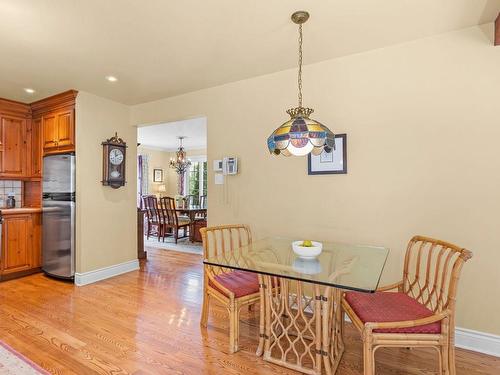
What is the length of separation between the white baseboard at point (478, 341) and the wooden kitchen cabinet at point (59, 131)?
4524 millimetres

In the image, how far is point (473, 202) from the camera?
2.22 meters

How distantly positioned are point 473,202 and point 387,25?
4.91ft

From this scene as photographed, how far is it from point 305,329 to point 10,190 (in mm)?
4729

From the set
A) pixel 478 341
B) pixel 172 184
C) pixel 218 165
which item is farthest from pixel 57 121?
pixel 172 184

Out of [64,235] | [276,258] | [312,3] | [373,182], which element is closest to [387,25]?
[312,3]

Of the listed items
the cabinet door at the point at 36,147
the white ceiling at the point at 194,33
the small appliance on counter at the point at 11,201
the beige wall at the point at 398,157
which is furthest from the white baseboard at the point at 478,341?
the small appliance on counter at the point at 11,201

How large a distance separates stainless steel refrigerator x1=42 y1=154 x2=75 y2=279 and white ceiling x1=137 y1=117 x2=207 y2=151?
1.93m

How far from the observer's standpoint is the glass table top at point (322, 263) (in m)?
1.67

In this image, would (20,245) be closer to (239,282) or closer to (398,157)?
(239,282)

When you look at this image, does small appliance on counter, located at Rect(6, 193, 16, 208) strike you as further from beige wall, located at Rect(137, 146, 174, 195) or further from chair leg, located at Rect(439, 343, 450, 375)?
chair leg, located at Rect(439, 343, 450, 375)

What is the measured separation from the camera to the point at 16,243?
152 inches

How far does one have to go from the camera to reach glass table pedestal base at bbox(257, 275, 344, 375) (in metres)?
1.87

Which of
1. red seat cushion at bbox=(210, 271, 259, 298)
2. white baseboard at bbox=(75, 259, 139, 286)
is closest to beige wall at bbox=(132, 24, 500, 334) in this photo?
red seat cushion at bbox=(210, 271, 259, 298)

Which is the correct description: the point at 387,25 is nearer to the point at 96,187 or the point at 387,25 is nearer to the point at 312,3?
the point at 312,3
